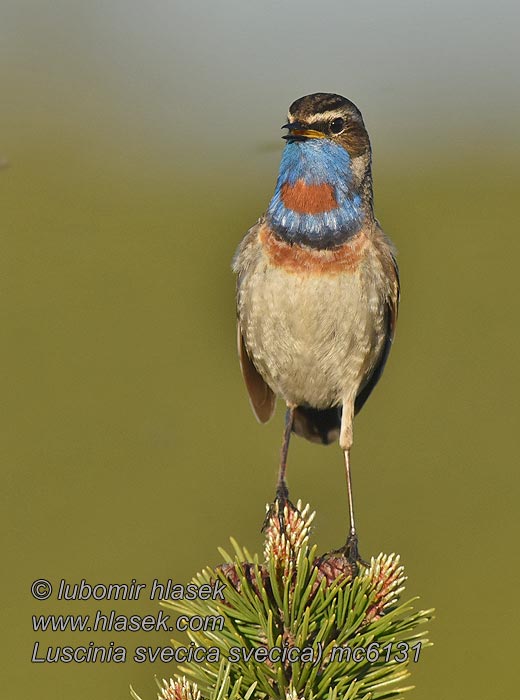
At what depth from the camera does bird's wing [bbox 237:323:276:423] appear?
5082 millimetres

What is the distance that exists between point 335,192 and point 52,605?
3987 millimetres

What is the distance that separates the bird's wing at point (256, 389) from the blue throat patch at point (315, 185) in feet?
2.27

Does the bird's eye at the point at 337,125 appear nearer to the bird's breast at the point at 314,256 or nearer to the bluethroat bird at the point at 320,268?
the bluethroat bird at the point at 320,268

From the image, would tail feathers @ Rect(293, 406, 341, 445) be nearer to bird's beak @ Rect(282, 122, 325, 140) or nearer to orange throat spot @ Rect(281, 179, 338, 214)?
orange throat spot @ Rect(281, 179, 338, 214)

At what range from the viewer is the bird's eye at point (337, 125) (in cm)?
454

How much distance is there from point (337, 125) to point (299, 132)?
0.23 metres

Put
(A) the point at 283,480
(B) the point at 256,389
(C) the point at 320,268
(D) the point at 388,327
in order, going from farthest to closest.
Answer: (B) the point at 256,389 → (D) the point at 388,327 → (A) the point at 283,480 → (C) the point at 320,268

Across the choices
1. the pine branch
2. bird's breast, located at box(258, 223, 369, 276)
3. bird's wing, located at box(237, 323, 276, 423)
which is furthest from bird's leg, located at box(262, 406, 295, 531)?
the pine branch

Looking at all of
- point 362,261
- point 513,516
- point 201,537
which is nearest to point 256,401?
point 362,261

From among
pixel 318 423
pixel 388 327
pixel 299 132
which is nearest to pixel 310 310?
pixel 388 327

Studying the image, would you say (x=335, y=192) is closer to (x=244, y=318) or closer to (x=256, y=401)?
(x=244, y=318)

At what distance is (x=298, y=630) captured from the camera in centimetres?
289

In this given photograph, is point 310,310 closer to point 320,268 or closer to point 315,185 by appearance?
point 320,268

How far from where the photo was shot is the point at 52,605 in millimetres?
7156
